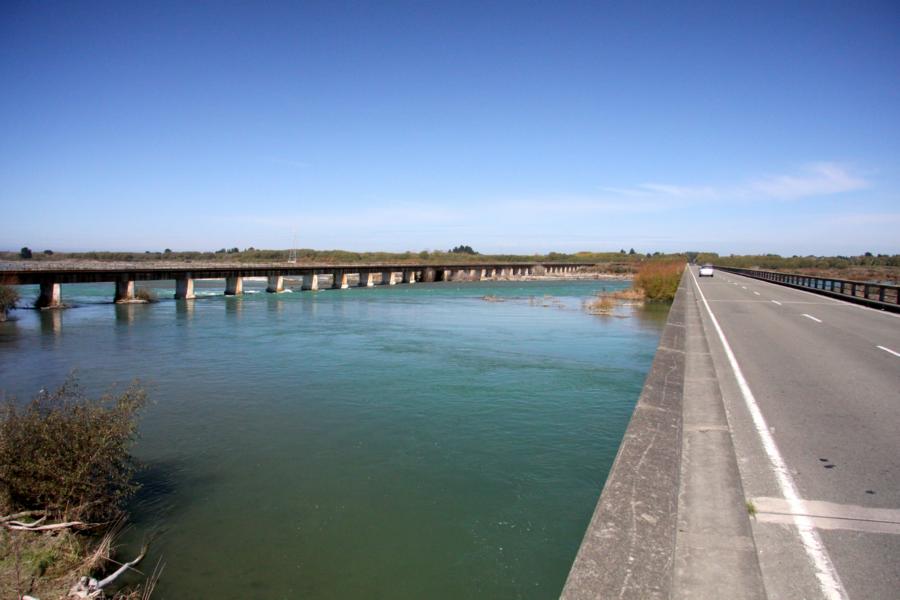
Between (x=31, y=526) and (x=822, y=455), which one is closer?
(x=31, y=526)

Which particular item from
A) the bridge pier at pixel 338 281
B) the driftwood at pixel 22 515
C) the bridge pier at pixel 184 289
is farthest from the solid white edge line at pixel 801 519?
the bridge pier at pixel 338 281

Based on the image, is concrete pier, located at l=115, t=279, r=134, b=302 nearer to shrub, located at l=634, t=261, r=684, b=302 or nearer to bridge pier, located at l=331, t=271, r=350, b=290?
bridge pier, located at l=331, t=271, r=350, b=290

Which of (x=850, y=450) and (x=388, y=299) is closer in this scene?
(x=850, y=450)

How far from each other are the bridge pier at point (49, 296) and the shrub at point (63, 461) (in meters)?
31.6

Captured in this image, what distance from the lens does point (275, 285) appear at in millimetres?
52188

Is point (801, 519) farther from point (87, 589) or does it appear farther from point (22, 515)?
point (22, 515)

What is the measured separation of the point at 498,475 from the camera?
9.02m

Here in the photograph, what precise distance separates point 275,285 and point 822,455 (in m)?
49.7

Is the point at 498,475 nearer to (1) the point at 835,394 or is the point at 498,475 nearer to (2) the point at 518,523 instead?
(2) the point at 518,523

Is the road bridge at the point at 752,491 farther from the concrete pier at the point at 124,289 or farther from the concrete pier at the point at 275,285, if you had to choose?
the concrete pier at the point at 275,285

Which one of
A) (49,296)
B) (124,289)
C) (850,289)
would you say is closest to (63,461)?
(49,296)

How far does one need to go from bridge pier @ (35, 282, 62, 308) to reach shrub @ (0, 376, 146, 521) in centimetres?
3163

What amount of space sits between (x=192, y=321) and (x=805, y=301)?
3010 cm

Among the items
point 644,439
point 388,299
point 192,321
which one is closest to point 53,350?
point 192,321
